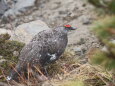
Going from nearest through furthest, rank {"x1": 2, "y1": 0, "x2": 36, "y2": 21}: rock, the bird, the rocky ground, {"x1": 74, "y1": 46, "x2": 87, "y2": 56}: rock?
the bird → {"x1": 74, "y1": 46, "x2": 87, "y2": 56}: rock → the rocky ground → {"x1": 2, "y1": 0, "x2": 36, "y2": 21}: rock

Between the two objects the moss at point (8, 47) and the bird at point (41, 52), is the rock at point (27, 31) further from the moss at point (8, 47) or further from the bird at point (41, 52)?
the bird at point (41, 52)

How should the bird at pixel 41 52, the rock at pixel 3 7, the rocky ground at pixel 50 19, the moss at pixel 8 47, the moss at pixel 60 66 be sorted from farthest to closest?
the rock at pixel 3 7 → the rocky ground at pixel 50 19 → the moss at pixel 8 47 → the moss at pixel 60 66 → the bird at pixel 41 52

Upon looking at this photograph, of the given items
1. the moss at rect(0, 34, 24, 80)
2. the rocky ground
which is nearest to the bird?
the moss at rect(0, 34, 24, 80)

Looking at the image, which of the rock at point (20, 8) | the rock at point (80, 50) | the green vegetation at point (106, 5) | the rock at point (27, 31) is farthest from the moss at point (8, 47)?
the green vegetation at point (106, 5)

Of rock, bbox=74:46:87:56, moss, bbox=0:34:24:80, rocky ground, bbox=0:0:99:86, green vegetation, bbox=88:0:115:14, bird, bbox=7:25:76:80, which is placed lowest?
rock, bbox=74:46:87:56

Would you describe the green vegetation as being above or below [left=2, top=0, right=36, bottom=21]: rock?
above

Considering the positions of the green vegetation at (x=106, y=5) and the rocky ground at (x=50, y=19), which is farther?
the rocky ground at (x=50, y=19)

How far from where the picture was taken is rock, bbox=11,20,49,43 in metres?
8.28

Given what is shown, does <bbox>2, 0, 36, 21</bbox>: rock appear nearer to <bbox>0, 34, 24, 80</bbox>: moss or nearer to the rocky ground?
the rocky ground

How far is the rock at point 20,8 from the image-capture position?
1076cm

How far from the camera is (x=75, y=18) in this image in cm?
1005

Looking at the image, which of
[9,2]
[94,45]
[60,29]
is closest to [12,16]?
[9,2]

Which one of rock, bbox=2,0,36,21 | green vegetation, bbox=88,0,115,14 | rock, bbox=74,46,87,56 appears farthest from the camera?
rock, bbox=2,0,36,21

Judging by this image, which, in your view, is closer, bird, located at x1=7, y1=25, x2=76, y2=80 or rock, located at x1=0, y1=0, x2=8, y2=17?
bird, located at x1=7, y1=25, x2=76, y2=80
